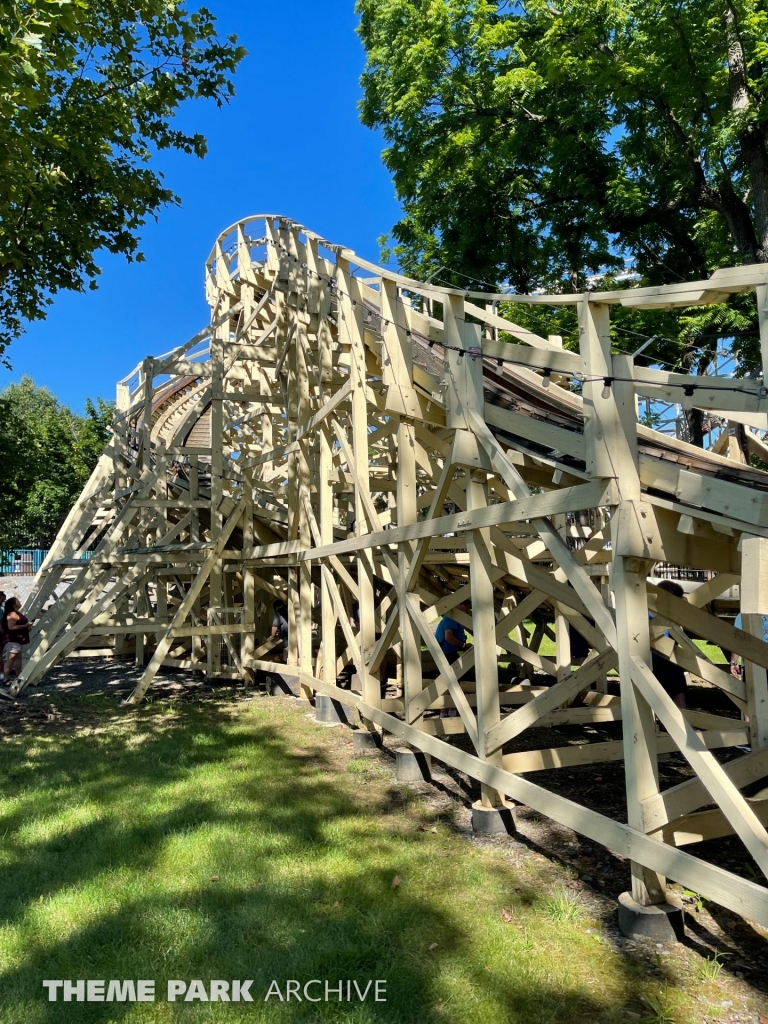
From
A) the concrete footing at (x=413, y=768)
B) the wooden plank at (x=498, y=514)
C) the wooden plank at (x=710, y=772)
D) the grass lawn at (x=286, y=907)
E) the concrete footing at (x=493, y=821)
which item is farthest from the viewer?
the concrete footing at (x=413, y=768)

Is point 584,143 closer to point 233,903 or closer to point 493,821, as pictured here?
point 493,821

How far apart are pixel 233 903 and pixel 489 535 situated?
9.14 feet

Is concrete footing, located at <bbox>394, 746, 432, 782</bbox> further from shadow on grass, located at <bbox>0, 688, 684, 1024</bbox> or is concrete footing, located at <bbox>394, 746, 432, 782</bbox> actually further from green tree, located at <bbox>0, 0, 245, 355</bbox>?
green tree, located at <bbox>0, 0, 245, 355</bbox>

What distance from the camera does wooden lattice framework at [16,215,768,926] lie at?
11.4ft

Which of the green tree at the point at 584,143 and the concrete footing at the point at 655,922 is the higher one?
the green tree at the point at 584,143

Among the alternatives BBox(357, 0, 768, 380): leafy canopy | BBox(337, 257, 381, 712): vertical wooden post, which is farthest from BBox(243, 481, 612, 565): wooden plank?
BBox(357, 0, 768, 380): leafy canopy

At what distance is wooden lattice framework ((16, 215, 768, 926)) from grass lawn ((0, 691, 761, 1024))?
53 centimetres

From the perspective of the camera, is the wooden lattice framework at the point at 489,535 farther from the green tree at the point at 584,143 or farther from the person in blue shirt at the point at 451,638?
the green tree at the point at 584,143

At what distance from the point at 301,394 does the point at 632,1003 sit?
24.0 feet

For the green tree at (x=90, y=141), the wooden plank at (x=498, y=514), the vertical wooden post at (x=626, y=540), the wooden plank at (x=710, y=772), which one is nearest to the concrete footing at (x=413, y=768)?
the wooden plank at (x=498, y=514)

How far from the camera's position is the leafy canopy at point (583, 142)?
10273 mm

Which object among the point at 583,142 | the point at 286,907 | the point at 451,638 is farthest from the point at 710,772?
the point at 583,142

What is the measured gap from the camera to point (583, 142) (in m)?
12.8

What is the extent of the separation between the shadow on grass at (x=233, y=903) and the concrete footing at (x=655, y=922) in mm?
522
